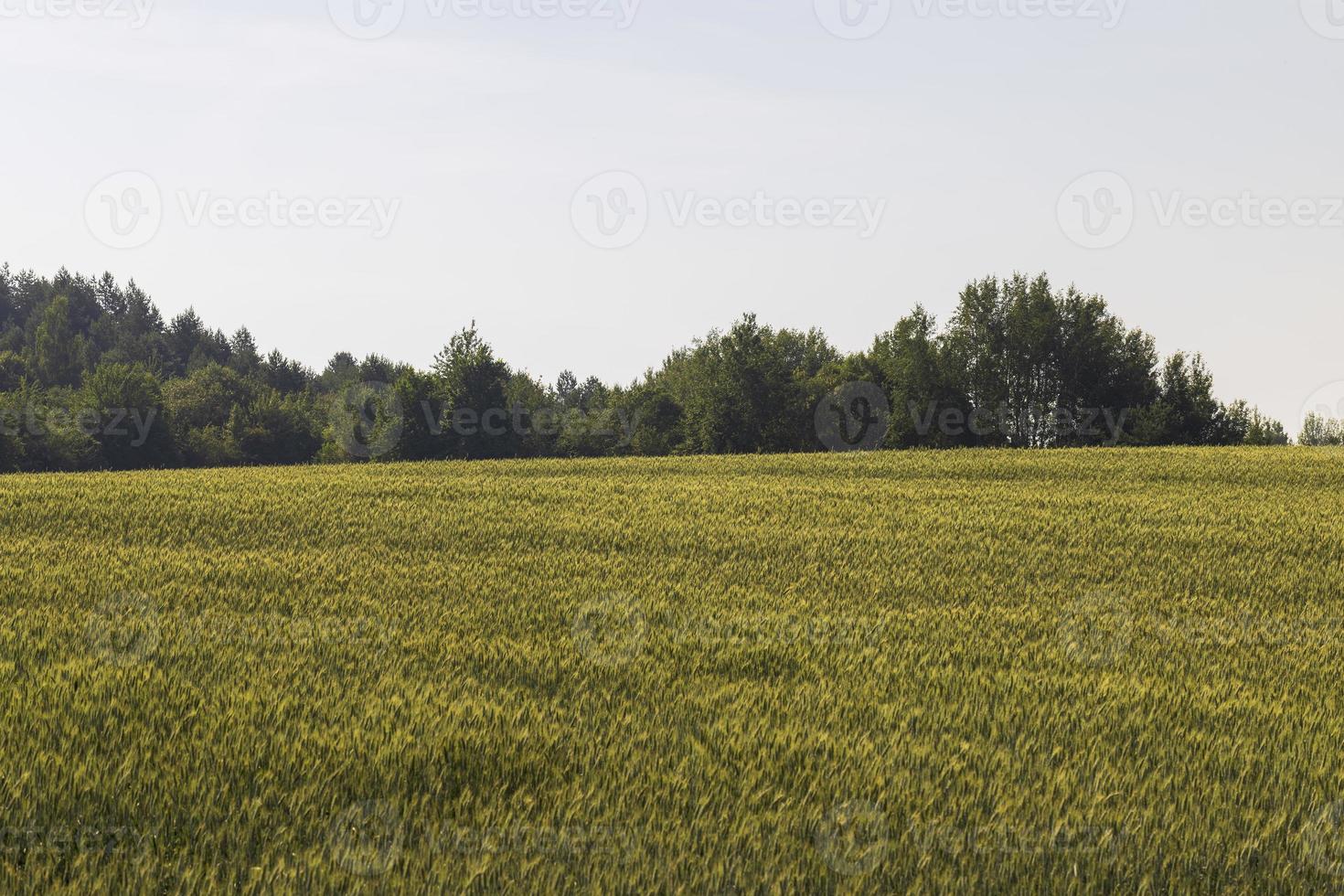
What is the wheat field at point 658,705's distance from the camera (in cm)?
615

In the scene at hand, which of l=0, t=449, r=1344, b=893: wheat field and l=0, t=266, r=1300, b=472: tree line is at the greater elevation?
l=0, t=266, r=1300, b=472: tree line

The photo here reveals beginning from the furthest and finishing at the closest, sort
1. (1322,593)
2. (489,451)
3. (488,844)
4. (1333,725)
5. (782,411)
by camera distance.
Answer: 1. (782,411)
2. (489,451)
3. (1322,593)
4. (1333,725)
5. (488,844)

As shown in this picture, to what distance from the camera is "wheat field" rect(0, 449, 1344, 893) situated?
6148mm

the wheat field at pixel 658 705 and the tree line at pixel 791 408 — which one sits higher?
the tree line at pixel 791 408

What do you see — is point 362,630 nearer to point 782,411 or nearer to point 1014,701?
point 1014,701

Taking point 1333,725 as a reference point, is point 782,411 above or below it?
above

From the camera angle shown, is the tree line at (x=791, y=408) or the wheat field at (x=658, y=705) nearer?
the wheat field at (x=658, y=705)

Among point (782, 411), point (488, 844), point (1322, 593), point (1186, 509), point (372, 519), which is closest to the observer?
point (488, 844)

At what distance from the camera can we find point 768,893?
18.7 ft

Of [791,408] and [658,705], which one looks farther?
[791,408]

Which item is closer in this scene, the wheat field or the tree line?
the wheat field

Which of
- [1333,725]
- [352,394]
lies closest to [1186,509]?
[1333,725]

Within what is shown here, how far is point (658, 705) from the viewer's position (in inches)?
370

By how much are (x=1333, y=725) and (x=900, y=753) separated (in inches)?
189
